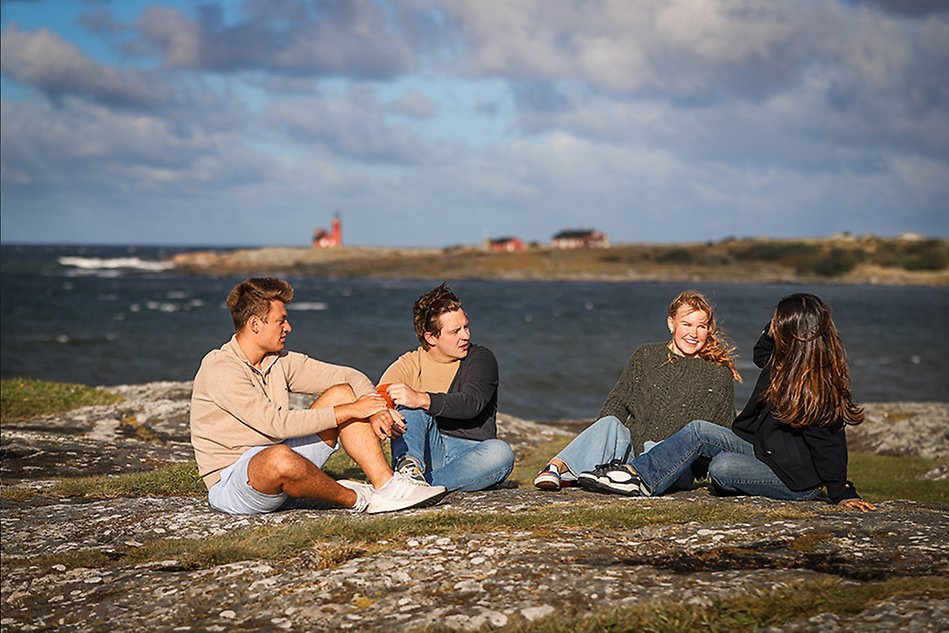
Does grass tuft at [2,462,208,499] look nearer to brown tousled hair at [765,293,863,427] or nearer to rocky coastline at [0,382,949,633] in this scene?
rocky coastline at [0,382,949,633]

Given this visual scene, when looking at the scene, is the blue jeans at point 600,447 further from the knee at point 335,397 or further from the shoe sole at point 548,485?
the knee at point 335,397

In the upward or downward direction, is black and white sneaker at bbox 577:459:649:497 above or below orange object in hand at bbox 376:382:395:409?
below

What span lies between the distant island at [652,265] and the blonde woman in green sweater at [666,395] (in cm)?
15813

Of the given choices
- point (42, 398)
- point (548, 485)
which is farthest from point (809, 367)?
point (42, 398)

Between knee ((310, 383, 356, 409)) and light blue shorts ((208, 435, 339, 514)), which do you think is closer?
light blue shorts ((208, 435, 339, 514))

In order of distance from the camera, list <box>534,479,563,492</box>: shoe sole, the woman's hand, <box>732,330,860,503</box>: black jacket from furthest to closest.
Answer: <box>534,479,563,492</box>: shoe sole → <box>732,330,860,503</box>: black jacket → the woman's hand

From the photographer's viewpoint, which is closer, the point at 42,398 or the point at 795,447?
the point at 795,447

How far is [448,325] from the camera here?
31.9 ft

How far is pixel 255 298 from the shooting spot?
8617 mm

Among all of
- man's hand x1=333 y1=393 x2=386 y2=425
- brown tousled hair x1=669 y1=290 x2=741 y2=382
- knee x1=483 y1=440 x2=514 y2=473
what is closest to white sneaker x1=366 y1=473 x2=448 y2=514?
man's hand x1=333 y1=393 x2=386 y2=425

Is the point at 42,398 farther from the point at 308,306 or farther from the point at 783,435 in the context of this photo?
the point at 308,306

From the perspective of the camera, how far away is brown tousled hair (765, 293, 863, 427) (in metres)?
8.86

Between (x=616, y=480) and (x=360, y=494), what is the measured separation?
274 cm

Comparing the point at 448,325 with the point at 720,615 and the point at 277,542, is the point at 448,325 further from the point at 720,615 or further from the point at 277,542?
the point at 720,615
